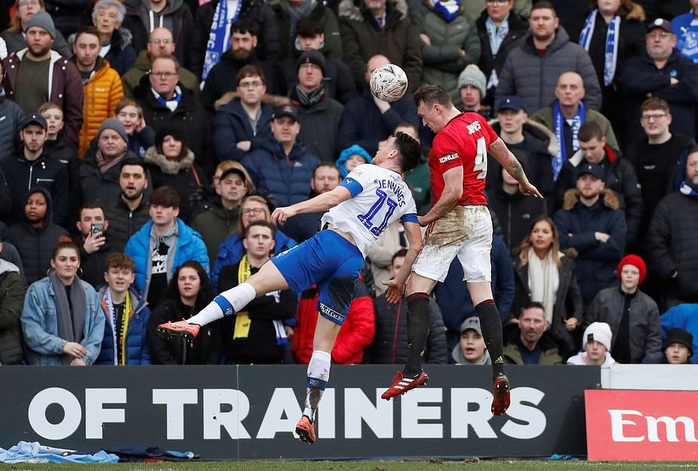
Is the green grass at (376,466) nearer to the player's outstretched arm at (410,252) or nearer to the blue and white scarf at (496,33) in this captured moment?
the player's outstretched arm at (410,252)

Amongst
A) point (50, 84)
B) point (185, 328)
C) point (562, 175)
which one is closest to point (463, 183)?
point (185, 328)

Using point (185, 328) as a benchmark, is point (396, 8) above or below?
above

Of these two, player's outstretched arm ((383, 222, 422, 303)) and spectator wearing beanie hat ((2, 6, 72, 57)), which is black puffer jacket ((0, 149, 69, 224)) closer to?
spectator wearing beanie hat ((2, 6, 72, 57))

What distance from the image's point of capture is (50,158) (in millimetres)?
15383

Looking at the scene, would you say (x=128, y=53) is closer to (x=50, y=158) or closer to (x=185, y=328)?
(x=50, y=158)

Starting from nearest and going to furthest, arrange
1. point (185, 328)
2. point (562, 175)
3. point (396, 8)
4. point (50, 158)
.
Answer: point (185, 328) → point (50, 158) → point (562, 175) → point (396, 8)

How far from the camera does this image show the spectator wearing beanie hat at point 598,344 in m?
14.3

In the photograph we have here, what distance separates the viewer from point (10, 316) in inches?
538

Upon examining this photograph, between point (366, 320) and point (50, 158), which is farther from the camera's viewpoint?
point (50, 158)

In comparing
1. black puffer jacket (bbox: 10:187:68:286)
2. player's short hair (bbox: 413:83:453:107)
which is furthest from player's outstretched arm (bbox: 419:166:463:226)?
black puffer jacket (bbox: 10:187:68:286)

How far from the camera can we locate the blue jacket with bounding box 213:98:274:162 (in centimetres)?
1627

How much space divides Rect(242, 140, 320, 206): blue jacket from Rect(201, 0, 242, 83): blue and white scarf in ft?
6.99

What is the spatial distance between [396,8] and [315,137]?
7.11ft

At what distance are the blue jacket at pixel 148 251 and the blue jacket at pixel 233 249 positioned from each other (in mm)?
149
